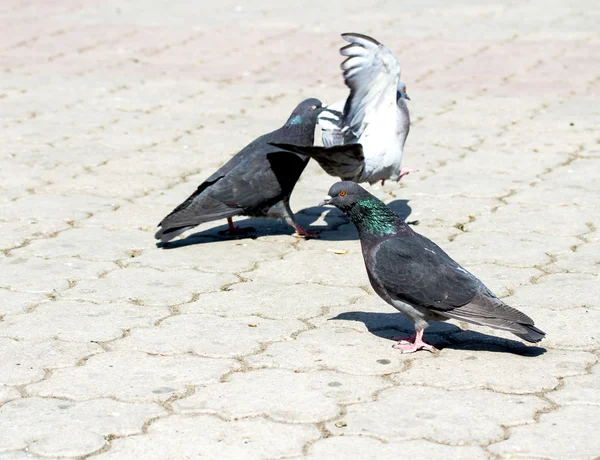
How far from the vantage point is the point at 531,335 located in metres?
3.81

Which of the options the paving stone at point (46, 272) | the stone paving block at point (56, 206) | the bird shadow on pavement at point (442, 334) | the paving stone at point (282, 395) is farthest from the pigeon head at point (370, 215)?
the stone paving block at point (56, 206)

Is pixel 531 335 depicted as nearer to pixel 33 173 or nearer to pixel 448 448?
pixel 448 448

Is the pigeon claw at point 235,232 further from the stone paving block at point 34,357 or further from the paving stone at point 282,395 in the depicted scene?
the paving stone at point 282,395

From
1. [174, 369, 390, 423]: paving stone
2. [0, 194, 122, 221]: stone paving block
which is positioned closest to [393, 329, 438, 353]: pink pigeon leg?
[174, 369, 390, 423]: paving stone

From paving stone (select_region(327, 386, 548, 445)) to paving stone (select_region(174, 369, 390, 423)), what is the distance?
0.09 meters

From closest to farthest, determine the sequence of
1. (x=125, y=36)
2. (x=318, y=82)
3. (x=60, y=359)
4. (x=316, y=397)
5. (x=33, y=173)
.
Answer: (x=316, y=397) → (x=60, y=359) → (x=33, y=173) → (x=318, y=82) → (x=125, y=36)

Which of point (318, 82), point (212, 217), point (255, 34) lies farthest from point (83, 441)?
point (255, 34)

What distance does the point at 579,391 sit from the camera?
3.62 meters

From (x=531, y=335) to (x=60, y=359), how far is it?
186cm

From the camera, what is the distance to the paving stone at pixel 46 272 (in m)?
4.81

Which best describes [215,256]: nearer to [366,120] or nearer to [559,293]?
[366,120]

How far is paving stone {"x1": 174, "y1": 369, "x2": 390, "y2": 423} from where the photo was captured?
11.4 feet

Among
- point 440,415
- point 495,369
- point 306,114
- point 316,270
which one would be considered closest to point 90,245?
point 316,270

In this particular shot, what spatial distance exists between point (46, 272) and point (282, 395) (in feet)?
6.17
